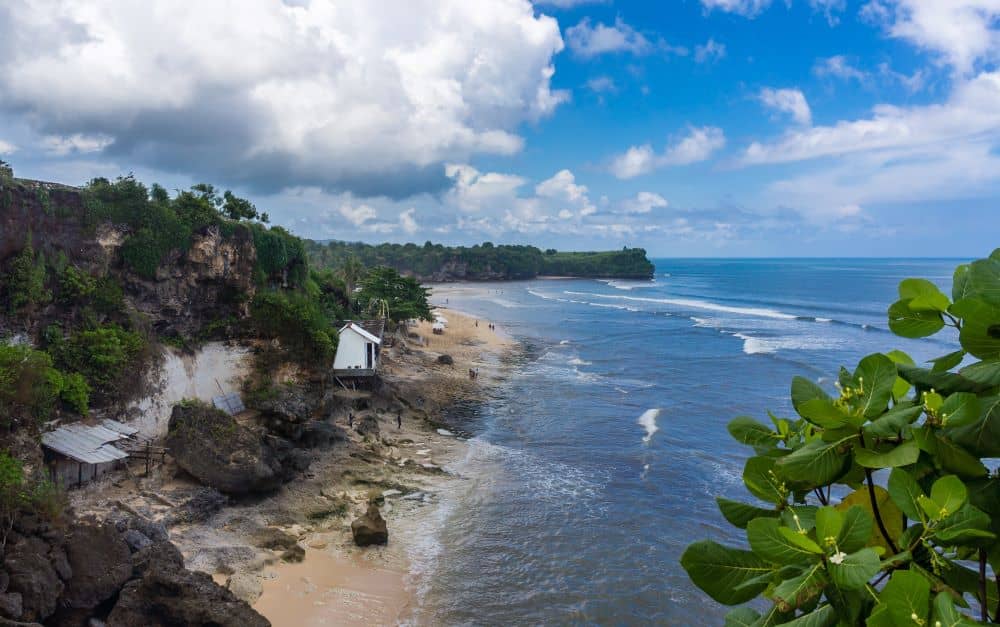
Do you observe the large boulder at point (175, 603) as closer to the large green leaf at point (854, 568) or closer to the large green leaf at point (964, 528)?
the large green leaf at point (854, 568)

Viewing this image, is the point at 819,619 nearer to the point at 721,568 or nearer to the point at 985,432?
the point at 721,568

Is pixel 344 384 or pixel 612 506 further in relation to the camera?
pixel 344 384

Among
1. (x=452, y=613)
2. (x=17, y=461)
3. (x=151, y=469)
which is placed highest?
(x=17, y=461)

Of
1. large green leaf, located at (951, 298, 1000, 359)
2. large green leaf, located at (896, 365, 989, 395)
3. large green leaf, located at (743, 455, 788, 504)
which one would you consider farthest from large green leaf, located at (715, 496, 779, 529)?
large green leaf, located at (951, 298, 1000, 359)

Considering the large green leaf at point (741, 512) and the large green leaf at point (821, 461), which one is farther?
the large green leaf at point (741, 512)

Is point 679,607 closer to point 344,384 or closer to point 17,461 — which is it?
point 17,461

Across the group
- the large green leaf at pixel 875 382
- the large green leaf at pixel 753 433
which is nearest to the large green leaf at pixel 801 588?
the large green leaf at pixel 875 382

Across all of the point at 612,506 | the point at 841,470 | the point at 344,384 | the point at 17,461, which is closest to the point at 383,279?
the point at 344,384
